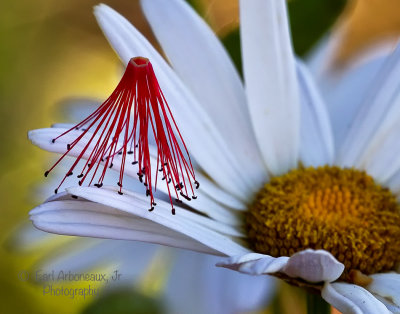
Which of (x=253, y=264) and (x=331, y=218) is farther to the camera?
(x=331, y=218)

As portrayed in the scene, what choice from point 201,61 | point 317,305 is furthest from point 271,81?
point 317,305

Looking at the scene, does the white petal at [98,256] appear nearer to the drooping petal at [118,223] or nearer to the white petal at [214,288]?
the white petal at [214,288]

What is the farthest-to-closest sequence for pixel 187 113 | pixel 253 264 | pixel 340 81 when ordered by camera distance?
pixel 340 81
pixel 187 113
pixel 253 264

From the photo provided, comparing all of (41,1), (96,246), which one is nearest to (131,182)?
(96,246)

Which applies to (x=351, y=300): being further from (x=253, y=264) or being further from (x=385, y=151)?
(x=385, y=151)

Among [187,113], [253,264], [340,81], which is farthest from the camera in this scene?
[340,81]

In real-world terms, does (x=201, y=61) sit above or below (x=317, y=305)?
above

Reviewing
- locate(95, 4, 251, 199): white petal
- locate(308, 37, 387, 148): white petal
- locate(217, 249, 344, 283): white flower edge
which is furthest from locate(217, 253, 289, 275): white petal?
locate(308, 37, 387, 148): white petal

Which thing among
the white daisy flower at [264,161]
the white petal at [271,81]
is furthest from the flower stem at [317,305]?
the white petal at [271,81]
